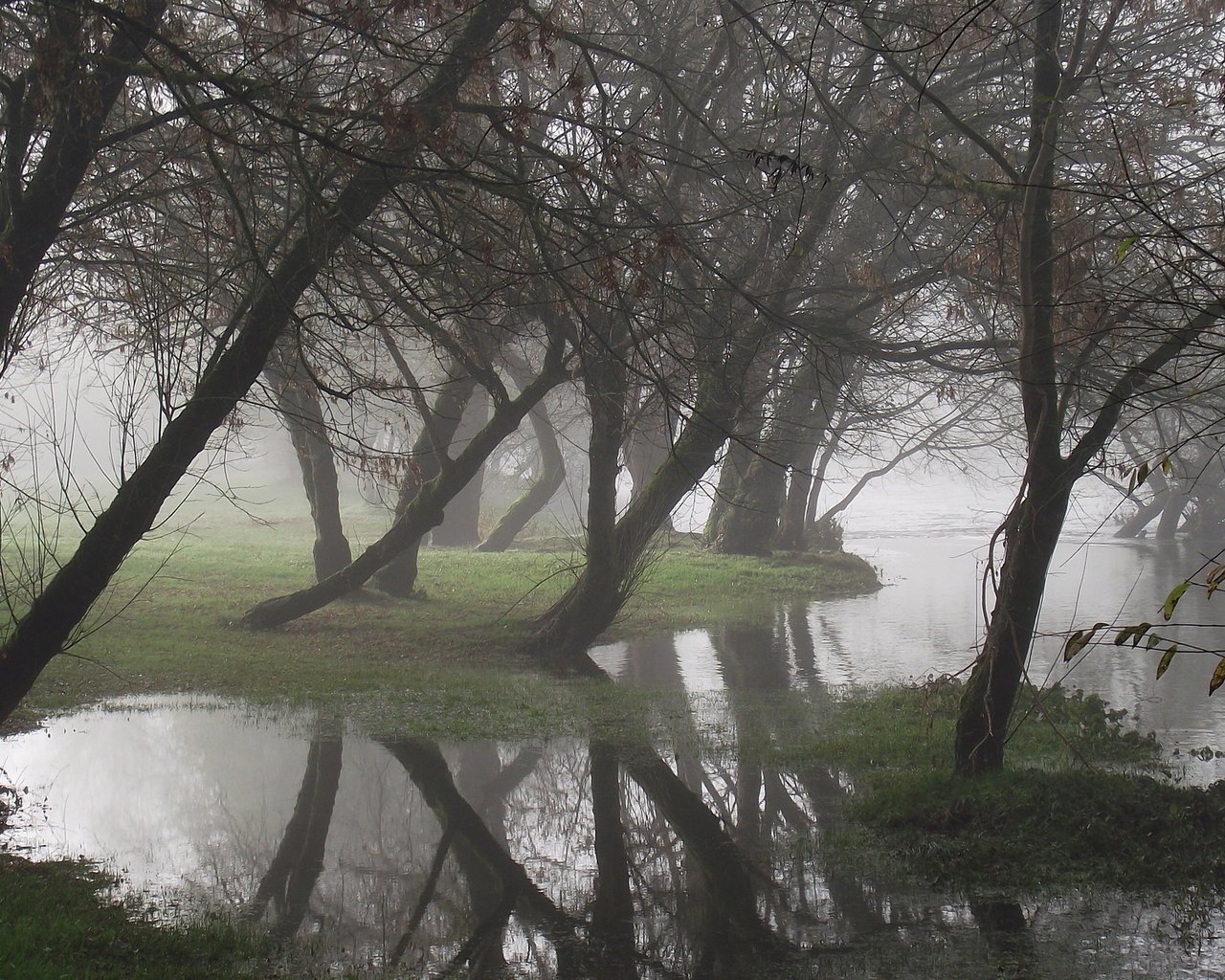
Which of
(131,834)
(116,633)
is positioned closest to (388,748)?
(131,834)

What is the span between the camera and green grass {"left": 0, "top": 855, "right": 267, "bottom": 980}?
484 cm

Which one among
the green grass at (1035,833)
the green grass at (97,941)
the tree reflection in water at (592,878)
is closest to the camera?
the green grass at (97,941)

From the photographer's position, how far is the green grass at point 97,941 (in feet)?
15.9

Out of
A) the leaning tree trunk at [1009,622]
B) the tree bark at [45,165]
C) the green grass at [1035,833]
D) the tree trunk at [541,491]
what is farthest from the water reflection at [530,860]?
the tree trunk at [541,491]

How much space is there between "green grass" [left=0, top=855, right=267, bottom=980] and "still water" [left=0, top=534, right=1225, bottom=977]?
37 centimetres

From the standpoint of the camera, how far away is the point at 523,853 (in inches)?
291

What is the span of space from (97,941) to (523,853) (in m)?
2.77

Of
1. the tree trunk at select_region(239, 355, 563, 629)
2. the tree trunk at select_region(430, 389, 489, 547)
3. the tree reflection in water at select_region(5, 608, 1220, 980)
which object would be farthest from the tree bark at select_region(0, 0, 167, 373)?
the tree trunk at select_region(430, 389, 489, 547)

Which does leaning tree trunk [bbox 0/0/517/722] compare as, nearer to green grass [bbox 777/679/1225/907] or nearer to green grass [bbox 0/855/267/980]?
green grass [bbox 0/855/267/980]

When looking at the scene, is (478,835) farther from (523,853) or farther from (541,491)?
(541,491)

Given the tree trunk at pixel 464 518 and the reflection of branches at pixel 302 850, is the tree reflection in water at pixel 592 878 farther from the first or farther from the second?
the tree trunk at pixel 464 518

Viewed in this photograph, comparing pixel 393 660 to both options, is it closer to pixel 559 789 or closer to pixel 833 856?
pixel 559 789

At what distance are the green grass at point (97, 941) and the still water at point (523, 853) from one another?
366 millimetres

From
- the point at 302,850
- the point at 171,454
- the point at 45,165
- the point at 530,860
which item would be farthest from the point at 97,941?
the point at 45,165
